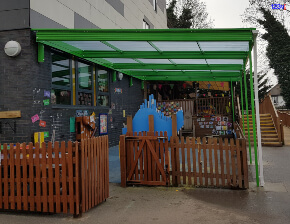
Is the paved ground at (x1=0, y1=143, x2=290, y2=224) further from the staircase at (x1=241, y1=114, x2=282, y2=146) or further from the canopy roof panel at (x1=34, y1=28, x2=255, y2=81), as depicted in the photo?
the staircase at (x1=241, y1=114, x2=282, y2=146)

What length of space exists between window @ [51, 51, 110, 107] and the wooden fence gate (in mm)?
3379

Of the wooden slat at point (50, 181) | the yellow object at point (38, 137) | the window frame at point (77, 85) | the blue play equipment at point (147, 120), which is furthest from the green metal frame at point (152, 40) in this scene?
the wooden slat at point (50, 181)

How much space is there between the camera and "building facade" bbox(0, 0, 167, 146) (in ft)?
25.5

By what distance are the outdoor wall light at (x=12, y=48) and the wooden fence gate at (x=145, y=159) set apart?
3.83 meters

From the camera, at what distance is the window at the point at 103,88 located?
11.9 m

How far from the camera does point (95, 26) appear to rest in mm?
11461

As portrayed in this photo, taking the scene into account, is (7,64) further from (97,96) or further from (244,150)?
(244,150)

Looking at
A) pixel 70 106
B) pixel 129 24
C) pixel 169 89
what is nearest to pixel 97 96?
pixel 70 106

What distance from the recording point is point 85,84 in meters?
10.8

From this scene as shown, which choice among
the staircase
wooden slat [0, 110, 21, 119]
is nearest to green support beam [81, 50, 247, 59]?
wooden slat [0, 110, 21, 119]

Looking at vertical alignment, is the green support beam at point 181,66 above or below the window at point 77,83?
above

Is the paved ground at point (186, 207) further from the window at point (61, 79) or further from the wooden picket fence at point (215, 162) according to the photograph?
the window at point (61, 79)

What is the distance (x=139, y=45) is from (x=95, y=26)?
4124 mm

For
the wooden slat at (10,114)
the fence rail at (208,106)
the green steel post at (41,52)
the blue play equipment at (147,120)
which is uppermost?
the green steel post at (41,52)
